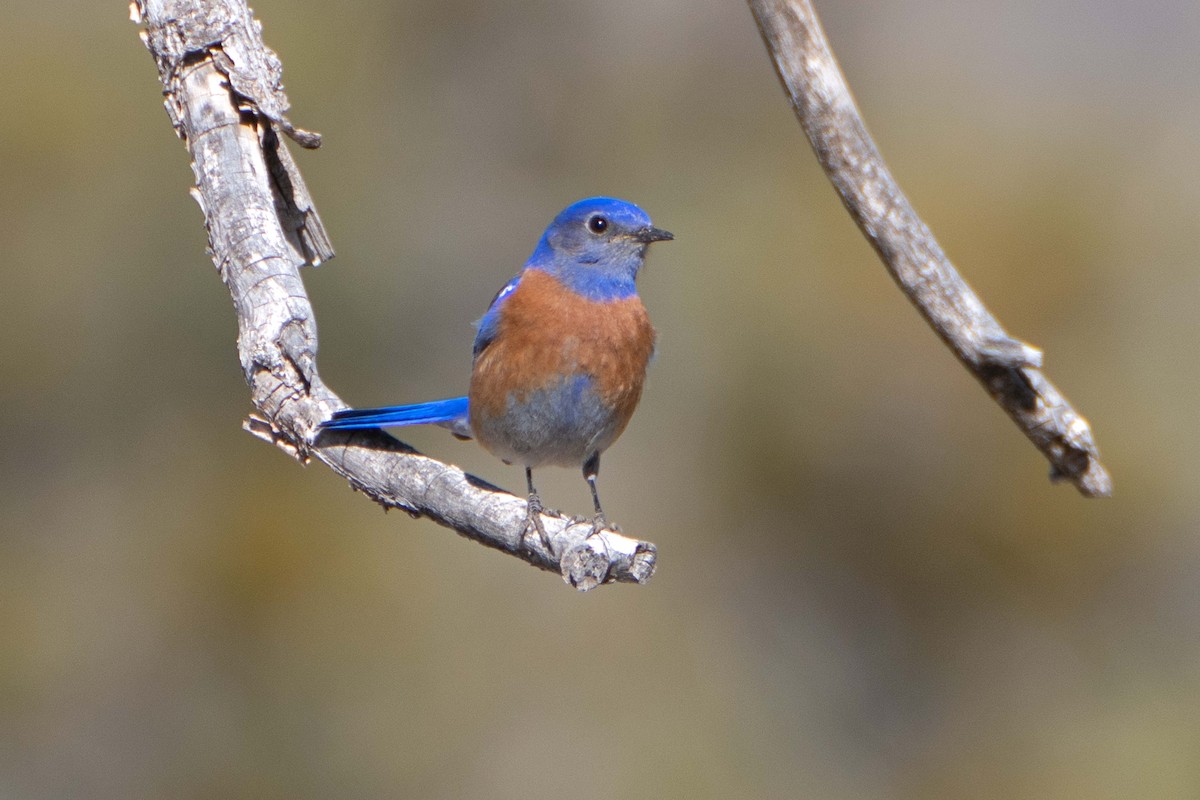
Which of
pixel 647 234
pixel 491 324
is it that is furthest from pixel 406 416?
pixel 647 234

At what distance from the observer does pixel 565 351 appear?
427 cm

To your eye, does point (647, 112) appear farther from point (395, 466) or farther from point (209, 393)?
point (395, 466)

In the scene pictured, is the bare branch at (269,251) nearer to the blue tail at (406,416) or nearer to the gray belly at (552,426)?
the blue tail at (406,416)

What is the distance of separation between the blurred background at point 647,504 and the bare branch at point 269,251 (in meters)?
4.25

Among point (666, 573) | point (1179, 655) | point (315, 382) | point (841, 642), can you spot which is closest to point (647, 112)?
point (666, 573)

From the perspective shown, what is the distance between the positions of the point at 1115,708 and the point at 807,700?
210cm

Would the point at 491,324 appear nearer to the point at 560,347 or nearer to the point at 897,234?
the point at 560,347

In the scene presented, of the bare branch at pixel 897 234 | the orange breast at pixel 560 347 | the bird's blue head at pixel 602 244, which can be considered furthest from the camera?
the bird's blue head at pixel 602 244

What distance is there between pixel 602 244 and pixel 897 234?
1783 mm

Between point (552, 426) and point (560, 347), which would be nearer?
point (560, 347)

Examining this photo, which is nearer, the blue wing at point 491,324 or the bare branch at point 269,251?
the bare branch at point 269,251

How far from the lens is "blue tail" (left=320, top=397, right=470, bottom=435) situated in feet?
12.2

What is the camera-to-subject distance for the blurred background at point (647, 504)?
8.10 metres

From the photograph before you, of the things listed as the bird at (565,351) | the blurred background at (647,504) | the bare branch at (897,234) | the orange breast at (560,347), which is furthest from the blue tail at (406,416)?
the blurred background at (647,504)
